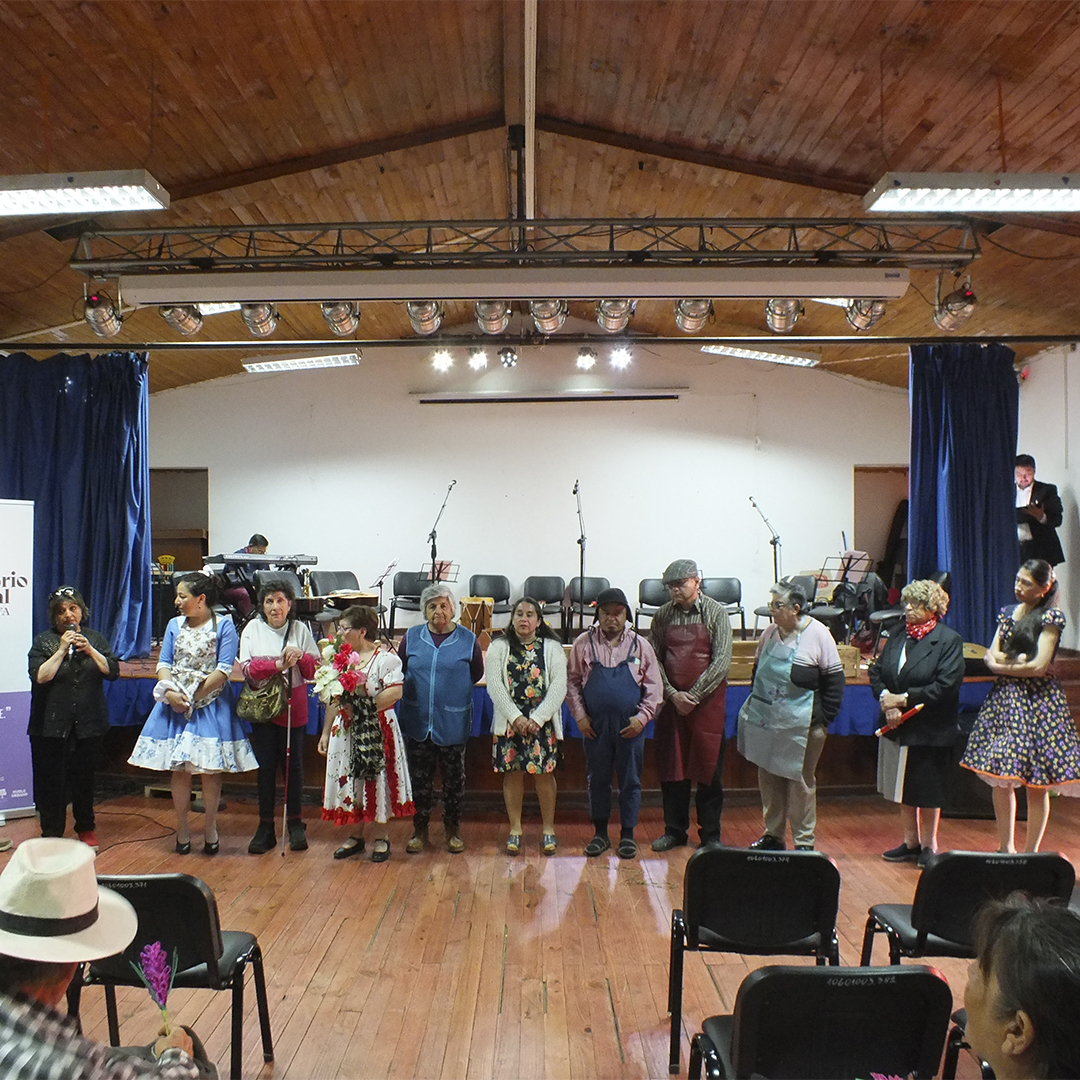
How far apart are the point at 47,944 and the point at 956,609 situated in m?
6.72

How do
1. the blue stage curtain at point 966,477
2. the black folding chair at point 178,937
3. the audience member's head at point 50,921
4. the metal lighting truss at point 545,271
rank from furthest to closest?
1. the blue stage curtain at point 966,477
2. the metal lighting truss at point 545,271
3. the black folding chair at point 178,937
4. the audience member's head at point 50,921

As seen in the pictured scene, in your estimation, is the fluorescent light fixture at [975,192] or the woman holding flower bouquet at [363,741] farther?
the woman holding flower bouquet at [363,741]

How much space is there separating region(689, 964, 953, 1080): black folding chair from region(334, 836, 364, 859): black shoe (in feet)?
10.4

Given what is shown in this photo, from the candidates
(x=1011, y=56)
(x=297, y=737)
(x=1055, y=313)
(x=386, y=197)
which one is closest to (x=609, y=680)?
(x=297, y=737)

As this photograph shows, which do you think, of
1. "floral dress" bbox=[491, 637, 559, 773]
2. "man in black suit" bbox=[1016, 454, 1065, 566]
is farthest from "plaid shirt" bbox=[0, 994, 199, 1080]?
"man in black suit" bbox=[1016, 454, 1065, 566]

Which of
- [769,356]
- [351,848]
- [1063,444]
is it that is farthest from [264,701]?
[1063,444]

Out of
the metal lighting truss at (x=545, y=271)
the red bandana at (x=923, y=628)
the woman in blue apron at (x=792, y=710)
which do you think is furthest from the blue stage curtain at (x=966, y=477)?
the woman in blue apron at (x=792, y=710)

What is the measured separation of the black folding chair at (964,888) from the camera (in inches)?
93.5

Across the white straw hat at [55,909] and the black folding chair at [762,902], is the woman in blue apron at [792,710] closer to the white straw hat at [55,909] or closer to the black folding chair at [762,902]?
the black folding chair at [762,902]

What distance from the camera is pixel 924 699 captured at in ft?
13.7

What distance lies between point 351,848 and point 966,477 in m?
5.46

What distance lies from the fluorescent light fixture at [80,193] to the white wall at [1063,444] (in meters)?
7.63

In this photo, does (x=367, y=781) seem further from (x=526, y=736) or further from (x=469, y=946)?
(x=469, y=946)

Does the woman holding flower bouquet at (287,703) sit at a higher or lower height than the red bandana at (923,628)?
lower
